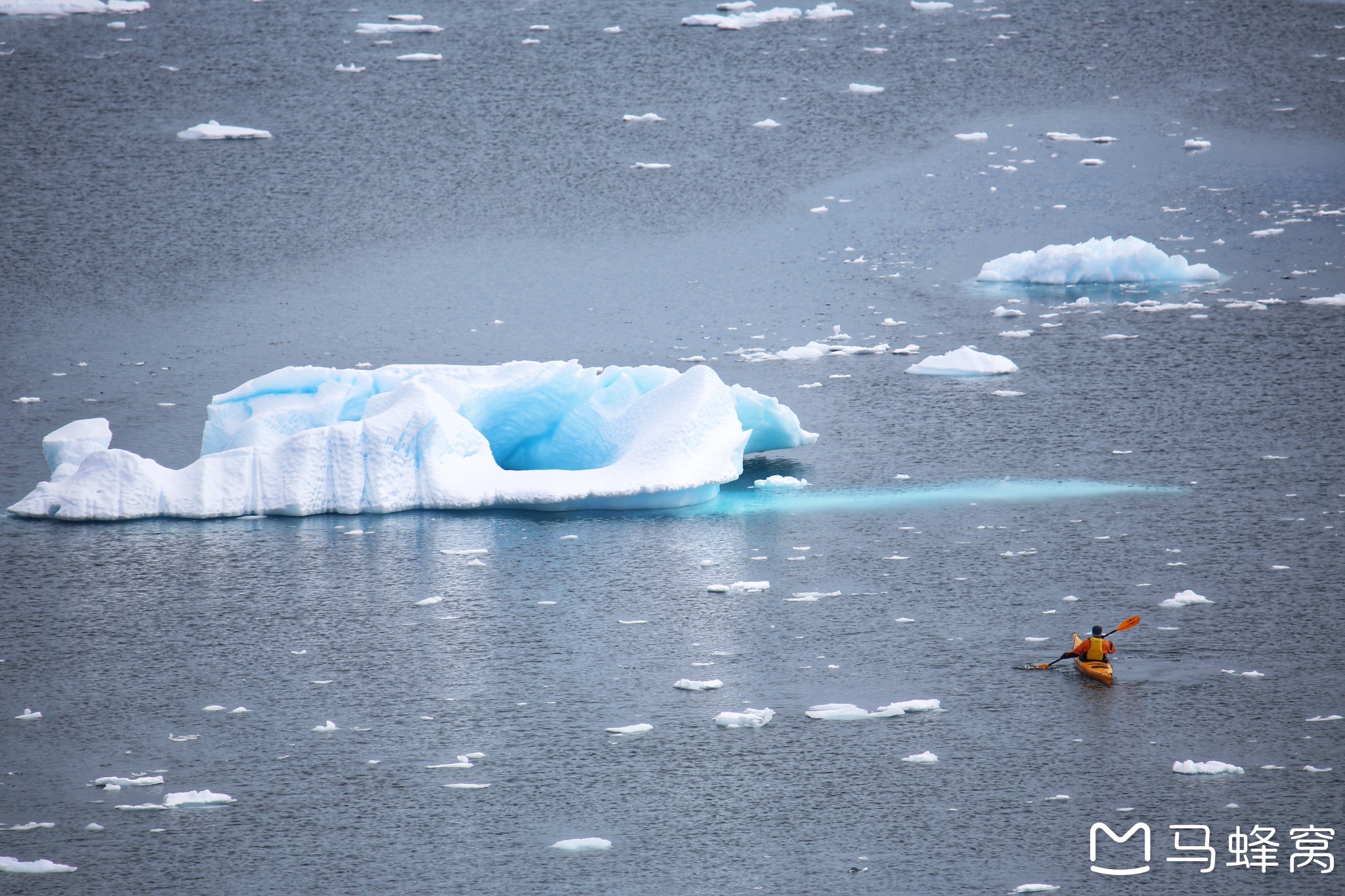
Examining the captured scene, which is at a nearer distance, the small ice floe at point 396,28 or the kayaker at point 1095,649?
the kayaker at point 1095,649

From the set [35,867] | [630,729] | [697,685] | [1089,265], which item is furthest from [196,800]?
[1089,265]

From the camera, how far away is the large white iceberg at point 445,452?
7801 millimetres

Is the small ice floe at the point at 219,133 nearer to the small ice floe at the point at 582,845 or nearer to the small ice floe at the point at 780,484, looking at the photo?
the small ice floe at the point at 780,484

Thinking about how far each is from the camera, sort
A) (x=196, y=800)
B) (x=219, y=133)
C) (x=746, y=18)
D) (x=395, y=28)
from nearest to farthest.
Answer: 1. (x=196, y=800)
2. (x=219, y=133)
3. (x=395, y=28)
4. (x=746, y=18)

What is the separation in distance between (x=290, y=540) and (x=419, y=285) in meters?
4.53

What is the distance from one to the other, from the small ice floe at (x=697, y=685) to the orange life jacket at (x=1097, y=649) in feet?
4.24

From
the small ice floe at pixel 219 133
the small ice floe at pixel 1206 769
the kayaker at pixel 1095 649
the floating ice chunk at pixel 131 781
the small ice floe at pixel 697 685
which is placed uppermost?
the small ice floe at pixel 219 133

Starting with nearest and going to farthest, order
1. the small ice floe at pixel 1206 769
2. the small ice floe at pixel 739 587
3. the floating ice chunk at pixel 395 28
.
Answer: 1. the small ice floe at pixel 1206 769
2. the small ice floe at pixel 739 587
3. the floating ice chunk at pixel 395 28

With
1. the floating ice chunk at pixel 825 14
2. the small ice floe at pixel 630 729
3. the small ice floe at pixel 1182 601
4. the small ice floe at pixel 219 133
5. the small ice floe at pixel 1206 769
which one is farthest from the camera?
the floating ice chunk at pixel 825 14

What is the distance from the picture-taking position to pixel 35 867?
4.45 metres

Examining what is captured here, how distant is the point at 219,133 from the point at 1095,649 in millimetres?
10393

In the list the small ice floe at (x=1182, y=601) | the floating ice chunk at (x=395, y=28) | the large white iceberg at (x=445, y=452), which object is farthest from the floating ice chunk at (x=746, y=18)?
the small ice floe at (x=1182, y=601)

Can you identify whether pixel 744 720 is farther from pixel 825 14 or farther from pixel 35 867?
pixel 825 14

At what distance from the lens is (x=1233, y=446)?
8359mm
